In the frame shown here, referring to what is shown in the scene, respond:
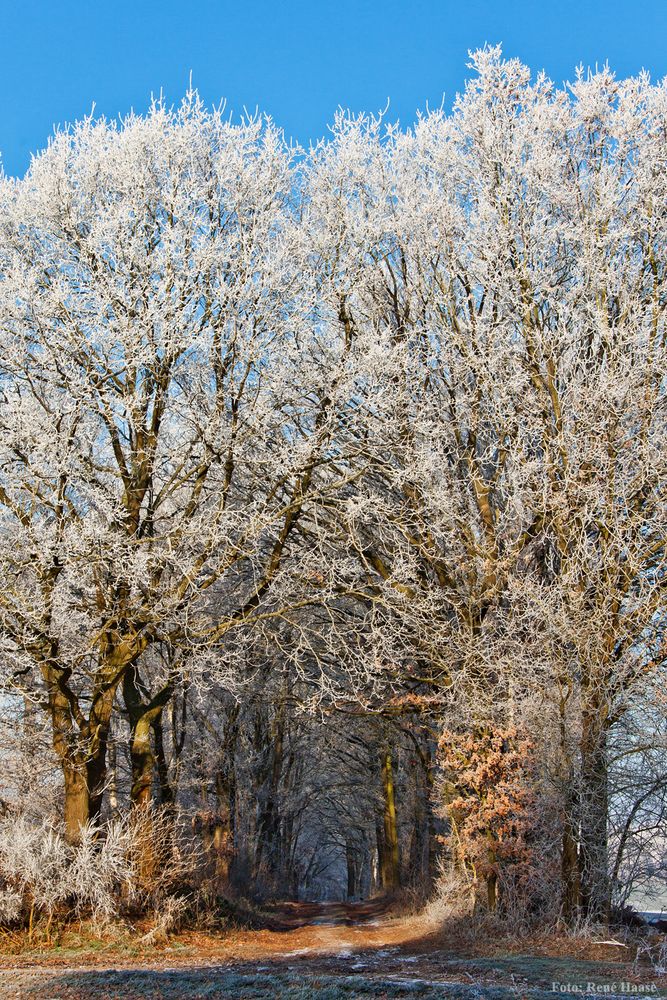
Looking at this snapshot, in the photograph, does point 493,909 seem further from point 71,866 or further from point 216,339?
point 216,339

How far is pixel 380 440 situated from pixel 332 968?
26.4ft

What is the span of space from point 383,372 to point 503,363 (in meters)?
2.24

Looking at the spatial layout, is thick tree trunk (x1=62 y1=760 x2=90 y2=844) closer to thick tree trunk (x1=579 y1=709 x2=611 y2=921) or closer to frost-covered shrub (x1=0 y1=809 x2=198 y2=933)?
frost-covered shrub (x1=0 y1=809 x2=198 y2=933)

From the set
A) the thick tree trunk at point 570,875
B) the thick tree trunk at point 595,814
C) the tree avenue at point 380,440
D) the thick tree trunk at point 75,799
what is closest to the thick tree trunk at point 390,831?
the tree avenue at point 380,440

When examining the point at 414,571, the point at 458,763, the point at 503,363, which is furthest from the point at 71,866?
the point at 503,363

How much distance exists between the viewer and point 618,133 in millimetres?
15406

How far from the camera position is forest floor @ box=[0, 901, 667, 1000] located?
7.95 meters

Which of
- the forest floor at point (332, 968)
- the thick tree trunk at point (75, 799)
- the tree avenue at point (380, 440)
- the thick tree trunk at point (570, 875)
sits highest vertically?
the tree avenue at point (380, 440)

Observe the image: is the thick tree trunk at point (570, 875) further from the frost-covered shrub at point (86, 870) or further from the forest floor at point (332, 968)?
the frost-covered shrub at point (86, 870)

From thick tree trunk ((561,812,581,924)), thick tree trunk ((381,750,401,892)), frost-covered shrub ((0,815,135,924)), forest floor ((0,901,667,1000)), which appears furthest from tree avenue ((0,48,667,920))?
thick tree trunk ((381,750,401,892))

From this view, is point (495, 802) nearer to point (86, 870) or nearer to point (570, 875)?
point (570, 875)

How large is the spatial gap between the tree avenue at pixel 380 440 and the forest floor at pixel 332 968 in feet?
4.79

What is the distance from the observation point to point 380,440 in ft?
49.0

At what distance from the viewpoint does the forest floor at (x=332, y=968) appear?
795 centimetres
